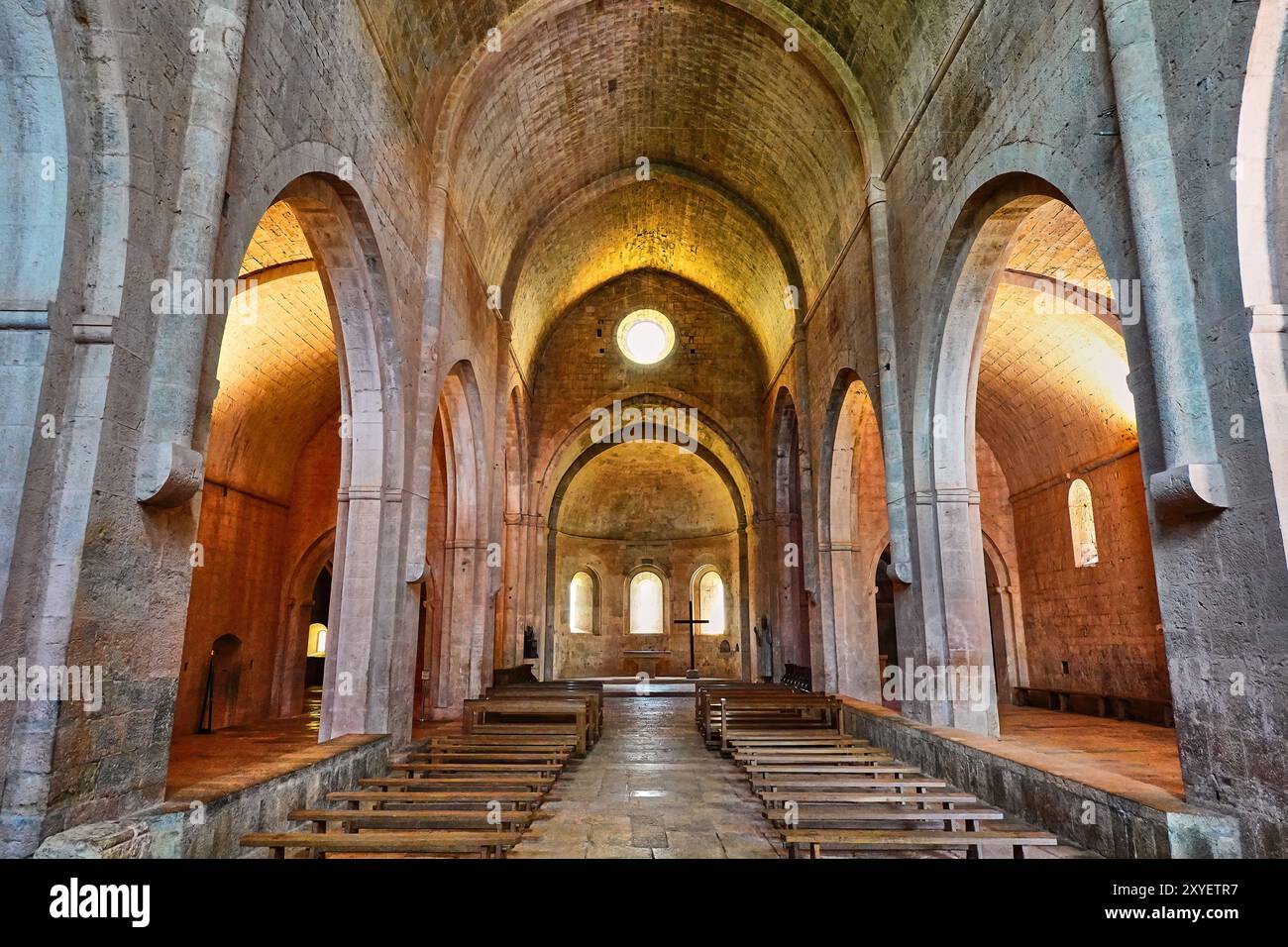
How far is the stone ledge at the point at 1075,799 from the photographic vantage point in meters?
4.54

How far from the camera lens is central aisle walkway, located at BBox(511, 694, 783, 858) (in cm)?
571

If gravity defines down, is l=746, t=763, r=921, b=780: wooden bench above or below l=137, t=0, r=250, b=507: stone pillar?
below

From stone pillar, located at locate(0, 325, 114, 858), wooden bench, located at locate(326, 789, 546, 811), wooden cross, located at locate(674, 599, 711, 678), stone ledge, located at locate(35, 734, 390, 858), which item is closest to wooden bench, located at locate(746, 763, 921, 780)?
wooden bench, located at locate(326, 789, 546, 811)

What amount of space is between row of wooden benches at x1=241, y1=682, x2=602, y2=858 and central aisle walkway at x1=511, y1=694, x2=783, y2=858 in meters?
0.32

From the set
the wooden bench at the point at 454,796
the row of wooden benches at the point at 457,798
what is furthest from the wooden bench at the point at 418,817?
the wooden bench at the point at 454,796

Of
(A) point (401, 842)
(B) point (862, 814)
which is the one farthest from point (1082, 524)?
(A) point (401, 842)

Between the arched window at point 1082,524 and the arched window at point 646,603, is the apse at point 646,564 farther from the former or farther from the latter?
the arched window at point 1082,524

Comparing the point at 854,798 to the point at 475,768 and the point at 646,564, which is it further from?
the point at 646,564

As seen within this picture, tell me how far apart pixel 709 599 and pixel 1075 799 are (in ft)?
76.1

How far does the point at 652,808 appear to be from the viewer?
7004 millimetres

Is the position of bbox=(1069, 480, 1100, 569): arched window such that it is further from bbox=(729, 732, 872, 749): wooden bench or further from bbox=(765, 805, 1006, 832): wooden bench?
bbox=(765, 805, 1006, 832): wooden bench

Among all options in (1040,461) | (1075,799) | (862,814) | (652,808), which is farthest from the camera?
(1040,461)
